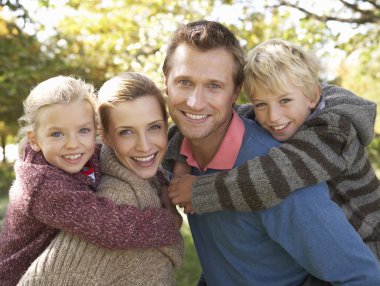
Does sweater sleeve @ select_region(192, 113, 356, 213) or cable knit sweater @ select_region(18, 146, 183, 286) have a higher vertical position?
sweater sleeve @ select_region(192, 113, 356, 213)

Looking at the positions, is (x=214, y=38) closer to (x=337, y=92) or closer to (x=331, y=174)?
→ (x=337, y=92)

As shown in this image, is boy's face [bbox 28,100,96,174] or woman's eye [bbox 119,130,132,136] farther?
woman's eye [bbox 119,130,132,136]

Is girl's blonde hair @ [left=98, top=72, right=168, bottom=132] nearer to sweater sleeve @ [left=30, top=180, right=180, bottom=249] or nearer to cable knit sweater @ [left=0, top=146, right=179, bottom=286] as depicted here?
cable knit sweater @ [left=0, top=146, right=179, bottom=286]

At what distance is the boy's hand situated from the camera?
8.17 feet

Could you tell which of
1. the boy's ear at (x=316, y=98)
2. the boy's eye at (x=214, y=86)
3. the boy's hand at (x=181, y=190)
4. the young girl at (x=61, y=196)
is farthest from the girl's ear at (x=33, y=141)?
the boy's ear at (x=316, y=98)

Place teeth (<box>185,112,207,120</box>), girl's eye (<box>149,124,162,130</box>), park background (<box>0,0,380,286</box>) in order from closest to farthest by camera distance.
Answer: girl's eye (<box>149,124,162,130</box>)
teeth (<box>185,112,207,120</box>)
park background (<box>0,0,380,286</box>)

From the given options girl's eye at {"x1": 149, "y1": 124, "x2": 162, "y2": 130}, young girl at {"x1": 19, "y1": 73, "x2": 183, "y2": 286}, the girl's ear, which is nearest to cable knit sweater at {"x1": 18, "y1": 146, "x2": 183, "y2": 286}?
young girl at {"x1": 19, "y1": 73, "x2": 183, "y2": 286}

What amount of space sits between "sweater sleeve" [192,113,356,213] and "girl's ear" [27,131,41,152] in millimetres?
744

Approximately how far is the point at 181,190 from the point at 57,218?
63cm

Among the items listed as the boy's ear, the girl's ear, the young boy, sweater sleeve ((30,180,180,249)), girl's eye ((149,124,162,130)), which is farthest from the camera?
the boy's ear

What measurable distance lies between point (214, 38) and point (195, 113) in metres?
0.39

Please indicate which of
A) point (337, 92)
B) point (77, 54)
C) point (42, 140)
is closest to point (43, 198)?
point (42, 140)

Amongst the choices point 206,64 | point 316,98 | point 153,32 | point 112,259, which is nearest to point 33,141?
point 112,259

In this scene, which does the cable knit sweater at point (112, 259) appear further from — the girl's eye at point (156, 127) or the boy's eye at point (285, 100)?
the boy's eye at point (285, 100)
